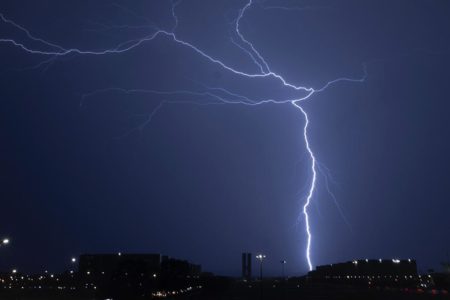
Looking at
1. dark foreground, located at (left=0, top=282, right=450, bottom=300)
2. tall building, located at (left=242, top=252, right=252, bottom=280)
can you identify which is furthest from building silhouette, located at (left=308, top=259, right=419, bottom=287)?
dark foreground, located at (left=0, top=282, right=450, bottom=300)

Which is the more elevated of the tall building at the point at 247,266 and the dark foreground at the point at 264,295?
the tall building at the point at 247,266

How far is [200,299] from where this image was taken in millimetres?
32219

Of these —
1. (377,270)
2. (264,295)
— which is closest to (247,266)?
(377,270)

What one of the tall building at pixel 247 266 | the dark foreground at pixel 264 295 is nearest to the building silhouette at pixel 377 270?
the tall building at pixel 247 266

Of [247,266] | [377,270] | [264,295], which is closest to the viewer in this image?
[264,295]

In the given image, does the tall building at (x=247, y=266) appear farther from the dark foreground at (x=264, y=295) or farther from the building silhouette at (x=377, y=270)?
the dark foreground at (x=264, y=295)

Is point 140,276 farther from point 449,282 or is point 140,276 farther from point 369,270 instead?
point 369,270

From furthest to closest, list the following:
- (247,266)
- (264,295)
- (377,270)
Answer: (247,266), (377,270), (264,295)

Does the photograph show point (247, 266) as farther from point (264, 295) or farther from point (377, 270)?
point (264, 295)

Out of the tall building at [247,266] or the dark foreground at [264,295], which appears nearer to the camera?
the dark foreground at [264,295]

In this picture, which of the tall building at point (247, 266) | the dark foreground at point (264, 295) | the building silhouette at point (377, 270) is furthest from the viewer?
the tall building at point (247, 266)

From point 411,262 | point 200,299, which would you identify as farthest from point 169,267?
point 411,262

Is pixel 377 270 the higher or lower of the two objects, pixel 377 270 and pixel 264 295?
the higher

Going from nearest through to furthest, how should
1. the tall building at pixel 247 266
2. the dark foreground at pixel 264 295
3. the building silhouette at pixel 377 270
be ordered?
the dark foreground at pixel 264 295
the building silhouette at pixel 377 270
the tall building at pixel 247 266
